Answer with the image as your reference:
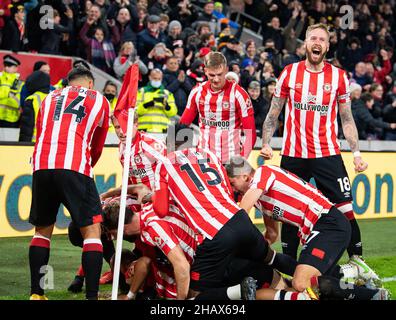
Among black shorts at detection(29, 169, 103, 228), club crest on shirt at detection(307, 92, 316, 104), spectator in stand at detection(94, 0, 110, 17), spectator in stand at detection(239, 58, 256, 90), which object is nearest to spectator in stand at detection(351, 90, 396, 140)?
spectator in stand at detection(239, 58, 256, 90)

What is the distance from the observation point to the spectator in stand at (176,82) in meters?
13.6

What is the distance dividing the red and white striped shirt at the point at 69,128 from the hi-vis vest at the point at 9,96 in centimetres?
559

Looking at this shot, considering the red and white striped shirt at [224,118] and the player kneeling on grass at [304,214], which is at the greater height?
the red and white striped shirt at [224,118]

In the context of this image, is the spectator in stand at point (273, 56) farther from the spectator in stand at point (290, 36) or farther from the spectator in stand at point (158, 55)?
the spectator in stand at point (158, 55)

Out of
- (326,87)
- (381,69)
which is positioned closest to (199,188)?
(326,87)

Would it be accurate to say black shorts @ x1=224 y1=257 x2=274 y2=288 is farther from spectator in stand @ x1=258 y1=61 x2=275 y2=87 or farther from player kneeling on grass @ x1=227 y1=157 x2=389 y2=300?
spectator in stand @ x1=258 y1=61 x2=275 y2=87

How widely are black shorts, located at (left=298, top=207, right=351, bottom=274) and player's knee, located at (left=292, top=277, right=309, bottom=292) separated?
140 millimetres

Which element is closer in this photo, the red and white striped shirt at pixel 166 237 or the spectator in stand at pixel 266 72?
the red and white striped shirt at pixel 166 237

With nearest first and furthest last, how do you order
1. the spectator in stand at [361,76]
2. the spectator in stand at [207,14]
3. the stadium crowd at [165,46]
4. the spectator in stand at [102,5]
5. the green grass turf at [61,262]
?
the green grass turf at [61,262], the stadium crowd at [165,46], the spectator in stand at [102,5], the spectator in stand at [207,14], the spectator in stand at [361,76]

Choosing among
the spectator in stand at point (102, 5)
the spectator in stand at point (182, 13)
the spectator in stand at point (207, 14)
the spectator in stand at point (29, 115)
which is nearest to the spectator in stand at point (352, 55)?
the spectator in stand at point (207, 14)

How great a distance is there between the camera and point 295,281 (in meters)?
6.37

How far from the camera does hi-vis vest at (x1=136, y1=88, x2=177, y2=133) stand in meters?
12.6

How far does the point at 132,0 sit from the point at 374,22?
28.9 feet
